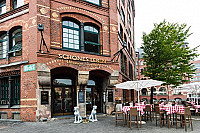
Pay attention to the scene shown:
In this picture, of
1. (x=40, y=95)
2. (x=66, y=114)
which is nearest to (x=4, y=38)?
(x=40, y=95)

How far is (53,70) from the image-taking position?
1353 cm

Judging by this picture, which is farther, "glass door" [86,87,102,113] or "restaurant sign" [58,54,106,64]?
"glass door" [86,87,102,113]

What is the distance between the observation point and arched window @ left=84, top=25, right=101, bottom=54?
50.1 feet

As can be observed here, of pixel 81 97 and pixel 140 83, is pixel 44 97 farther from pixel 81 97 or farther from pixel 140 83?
pixel 140 83

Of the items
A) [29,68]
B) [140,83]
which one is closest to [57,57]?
[29,68]

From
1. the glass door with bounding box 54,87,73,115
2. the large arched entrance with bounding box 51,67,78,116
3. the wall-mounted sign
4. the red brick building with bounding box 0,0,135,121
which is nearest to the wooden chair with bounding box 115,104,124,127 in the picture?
the red brick building with bounding box 0,0,135,121

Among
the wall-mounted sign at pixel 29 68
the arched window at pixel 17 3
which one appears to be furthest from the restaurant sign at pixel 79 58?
the arched window at pixel 17 3

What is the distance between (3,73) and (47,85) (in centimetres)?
419

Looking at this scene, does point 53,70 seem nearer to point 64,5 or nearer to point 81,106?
point 81,106

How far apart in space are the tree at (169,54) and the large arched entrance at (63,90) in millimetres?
9032

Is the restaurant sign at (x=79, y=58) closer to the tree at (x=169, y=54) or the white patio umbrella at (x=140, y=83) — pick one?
the white patio umbrella at (x=140, y=83)

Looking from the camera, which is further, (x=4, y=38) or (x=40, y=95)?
(x=4, y=38)

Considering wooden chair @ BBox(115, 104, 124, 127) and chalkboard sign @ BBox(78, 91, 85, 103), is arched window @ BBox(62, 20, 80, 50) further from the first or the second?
wooden chair @ BBox(115, 104, 124, 127)

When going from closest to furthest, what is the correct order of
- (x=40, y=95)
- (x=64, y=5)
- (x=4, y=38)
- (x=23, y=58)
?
(x=40, y=95)
(x=23, y=58)
(x=64, y=5)
(x=4, y=38)
